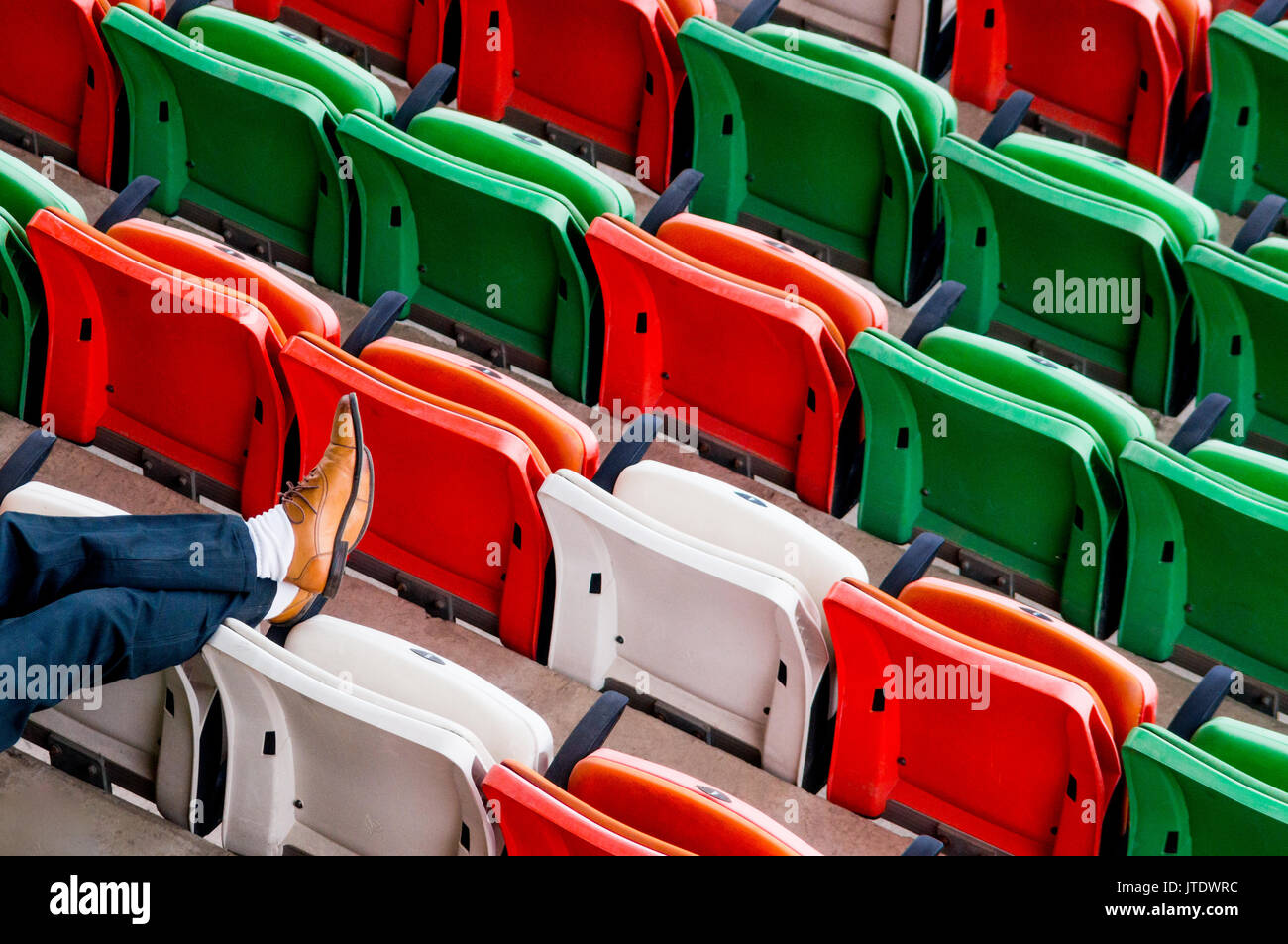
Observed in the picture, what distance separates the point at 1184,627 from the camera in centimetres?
404

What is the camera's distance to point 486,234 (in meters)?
4.36

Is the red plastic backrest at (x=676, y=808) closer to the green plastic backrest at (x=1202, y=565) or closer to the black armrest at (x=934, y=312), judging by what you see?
the green plastic backrest at (x=1202, y=565)

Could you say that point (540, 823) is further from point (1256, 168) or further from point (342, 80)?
point (1256, 168)

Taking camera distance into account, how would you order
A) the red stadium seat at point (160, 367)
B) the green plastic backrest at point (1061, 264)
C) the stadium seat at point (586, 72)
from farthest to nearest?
the stadium seat at point (586, 72) → the green plastic backrest at point (1061, 264) → the red stadium seat at point (160, 367)

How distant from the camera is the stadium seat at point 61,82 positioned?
473 centimetres

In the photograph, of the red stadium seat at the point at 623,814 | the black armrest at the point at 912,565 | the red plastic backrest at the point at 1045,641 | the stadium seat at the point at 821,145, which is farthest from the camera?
the stadium seat at the point at 821,145

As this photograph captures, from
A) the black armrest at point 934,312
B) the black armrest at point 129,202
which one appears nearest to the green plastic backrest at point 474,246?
the black armrest at point 129,202

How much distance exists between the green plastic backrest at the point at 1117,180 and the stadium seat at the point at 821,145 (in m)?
0.21

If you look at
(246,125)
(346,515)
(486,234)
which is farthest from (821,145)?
(346,515)

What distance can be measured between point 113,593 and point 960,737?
4.78ft

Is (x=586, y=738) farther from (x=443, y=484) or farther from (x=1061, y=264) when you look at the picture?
(x=1061, y=264)

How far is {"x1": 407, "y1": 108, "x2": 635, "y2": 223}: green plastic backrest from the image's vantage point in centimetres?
445
